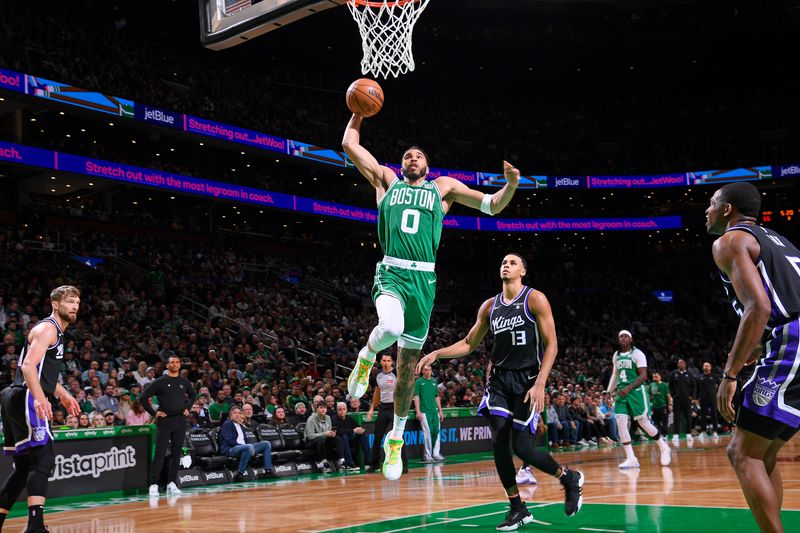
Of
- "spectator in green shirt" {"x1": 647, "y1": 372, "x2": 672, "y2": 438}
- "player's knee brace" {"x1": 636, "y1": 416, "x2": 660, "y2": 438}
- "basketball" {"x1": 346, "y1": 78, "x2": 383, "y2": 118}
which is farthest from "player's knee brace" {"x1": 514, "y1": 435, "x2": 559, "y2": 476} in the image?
"spectator in green shirt" {"x1": 647, "y1": 372, "x2": 672, "y2": 438}

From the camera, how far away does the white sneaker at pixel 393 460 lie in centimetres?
597

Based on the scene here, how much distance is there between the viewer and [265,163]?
3547 cm

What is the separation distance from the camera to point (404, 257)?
5.99 meters

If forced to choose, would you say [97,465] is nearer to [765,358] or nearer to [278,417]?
[278,417]

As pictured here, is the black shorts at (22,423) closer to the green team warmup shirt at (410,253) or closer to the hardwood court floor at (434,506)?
the hardwood court floor at (434,506)

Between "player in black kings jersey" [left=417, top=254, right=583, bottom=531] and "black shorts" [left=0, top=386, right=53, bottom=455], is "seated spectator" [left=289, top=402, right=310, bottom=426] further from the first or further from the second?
"black shorts" [left=0, top=386, right=53, bottom=455]

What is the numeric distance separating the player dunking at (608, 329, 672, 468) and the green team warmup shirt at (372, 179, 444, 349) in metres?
7.47

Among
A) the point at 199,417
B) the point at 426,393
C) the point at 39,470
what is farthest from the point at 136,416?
the point at 39,470

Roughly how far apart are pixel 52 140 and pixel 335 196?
43.3 ft

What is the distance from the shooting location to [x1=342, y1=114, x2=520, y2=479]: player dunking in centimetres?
591

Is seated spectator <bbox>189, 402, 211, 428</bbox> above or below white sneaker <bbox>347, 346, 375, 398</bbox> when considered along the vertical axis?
below

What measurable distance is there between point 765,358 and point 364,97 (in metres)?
3.31

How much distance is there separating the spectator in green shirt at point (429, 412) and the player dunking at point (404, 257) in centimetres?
820

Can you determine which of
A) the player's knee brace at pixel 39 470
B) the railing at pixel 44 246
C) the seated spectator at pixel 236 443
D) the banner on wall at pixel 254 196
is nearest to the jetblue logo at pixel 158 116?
the banner on wall at pixel 254 196
